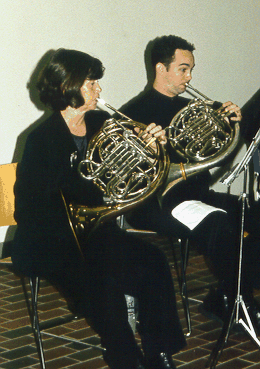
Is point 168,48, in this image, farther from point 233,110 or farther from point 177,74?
point 233,110

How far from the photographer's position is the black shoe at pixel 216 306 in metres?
3.06

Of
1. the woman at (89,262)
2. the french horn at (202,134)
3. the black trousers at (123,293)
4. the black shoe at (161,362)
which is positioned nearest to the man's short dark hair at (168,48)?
the french horn at (202,134)

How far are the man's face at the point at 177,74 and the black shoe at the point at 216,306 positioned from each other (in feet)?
3.85

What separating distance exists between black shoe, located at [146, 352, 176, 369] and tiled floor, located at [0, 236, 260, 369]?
9.1 inches

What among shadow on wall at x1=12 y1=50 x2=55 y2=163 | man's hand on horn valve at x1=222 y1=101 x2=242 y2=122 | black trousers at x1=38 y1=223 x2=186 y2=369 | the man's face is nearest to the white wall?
shadow on wall at x1=12 y1=50 x2=55 y2=163

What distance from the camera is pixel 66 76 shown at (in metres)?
2.62

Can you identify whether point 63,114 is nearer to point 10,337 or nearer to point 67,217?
point 67,217

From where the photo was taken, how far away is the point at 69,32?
4500 mm

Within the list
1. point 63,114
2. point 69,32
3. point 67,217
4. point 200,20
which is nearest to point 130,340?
point 67,217

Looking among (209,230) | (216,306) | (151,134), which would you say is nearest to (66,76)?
(151,134)

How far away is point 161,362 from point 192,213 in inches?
24.9

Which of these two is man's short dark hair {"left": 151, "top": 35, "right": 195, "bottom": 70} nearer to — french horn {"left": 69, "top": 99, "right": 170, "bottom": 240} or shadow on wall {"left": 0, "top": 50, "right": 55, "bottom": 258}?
french horn {"left": 69, "top": 99, "right": 170, "bottom": 240}

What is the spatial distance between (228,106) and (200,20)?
2.60m

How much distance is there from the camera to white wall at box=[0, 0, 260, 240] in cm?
429
